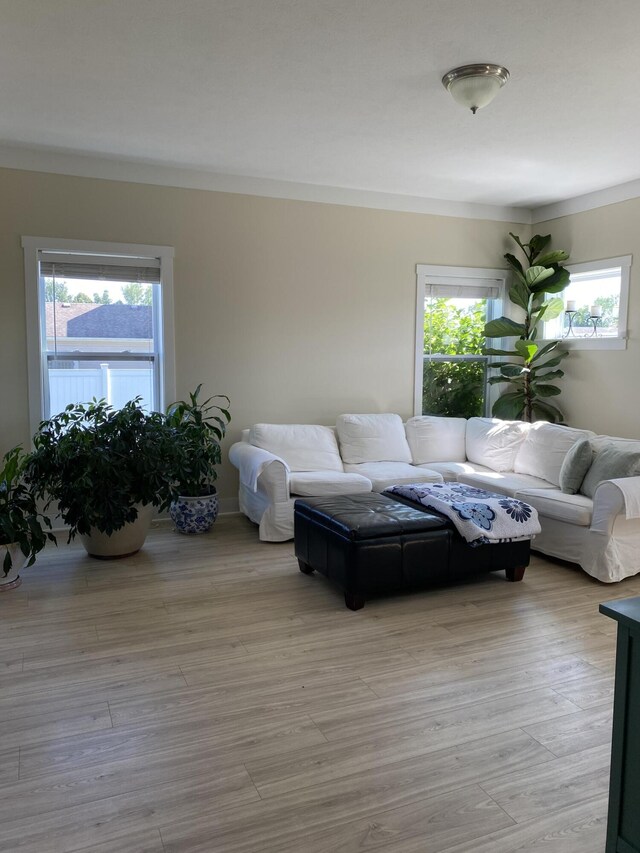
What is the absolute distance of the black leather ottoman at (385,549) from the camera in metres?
3.39

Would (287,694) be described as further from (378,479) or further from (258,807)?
(378,479)

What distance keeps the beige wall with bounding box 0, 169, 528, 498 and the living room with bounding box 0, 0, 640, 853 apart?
2 centimetres

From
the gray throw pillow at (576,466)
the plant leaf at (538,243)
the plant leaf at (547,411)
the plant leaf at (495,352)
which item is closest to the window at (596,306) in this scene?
the plant leaf at (538,243)

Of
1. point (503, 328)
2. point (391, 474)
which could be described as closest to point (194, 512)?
point (391, 474)

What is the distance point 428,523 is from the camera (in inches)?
140

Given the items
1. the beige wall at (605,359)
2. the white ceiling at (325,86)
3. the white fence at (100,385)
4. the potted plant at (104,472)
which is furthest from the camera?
the beige wall at (605,359)

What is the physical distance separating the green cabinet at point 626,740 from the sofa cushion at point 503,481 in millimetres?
3075

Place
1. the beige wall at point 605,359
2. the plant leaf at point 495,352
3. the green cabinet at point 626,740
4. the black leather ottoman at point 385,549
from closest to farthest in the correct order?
1. the green cabinet at point 626,740
2. the black leather ottoman at point 385,549
3. the beige wall at point 605,359
4. the plant leaf at point 495,352

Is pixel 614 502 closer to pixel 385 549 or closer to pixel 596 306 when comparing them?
pixel 385 549

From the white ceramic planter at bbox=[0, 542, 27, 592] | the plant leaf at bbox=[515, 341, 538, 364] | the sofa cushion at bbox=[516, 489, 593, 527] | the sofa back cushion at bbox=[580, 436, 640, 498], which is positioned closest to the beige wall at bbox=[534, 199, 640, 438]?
the plant leaf at bbox=[515, 341, 538, 364]

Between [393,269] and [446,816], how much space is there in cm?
466

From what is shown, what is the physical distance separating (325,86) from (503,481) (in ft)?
9.64

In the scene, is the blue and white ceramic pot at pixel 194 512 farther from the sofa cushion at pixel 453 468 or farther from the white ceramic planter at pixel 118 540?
the sofa cushion at pixel 453 468

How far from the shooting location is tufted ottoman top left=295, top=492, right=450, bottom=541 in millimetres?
3416
